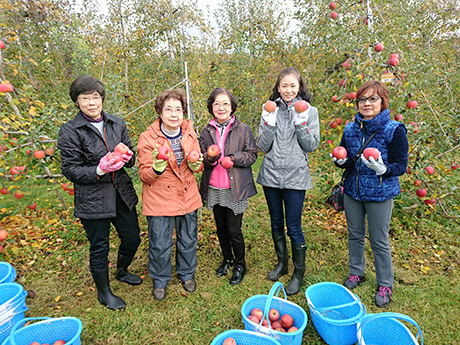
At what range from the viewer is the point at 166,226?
245 cm

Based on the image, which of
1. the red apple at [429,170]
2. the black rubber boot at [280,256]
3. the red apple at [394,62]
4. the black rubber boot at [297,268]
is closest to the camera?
the black rubber boot at [297,268]

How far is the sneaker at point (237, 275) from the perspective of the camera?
2.75 m

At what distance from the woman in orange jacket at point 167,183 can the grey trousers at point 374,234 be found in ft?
4.84

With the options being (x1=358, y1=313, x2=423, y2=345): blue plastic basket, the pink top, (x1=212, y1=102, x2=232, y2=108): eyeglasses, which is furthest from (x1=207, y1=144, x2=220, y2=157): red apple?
(x1=358, y1=313, x2=423, y2=345): blue plastic basket

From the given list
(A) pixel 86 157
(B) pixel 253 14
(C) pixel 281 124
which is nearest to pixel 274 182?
(C) pixel 281 124

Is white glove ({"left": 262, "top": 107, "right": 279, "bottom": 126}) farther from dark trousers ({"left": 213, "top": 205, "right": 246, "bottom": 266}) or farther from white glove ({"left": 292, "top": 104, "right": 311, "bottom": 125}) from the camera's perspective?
dark trousers ({"left": 213, "top": 205, "right": 246, "bottom": 266})

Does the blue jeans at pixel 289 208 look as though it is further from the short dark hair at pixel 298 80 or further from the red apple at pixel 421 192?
the red apple at pixel 421 192

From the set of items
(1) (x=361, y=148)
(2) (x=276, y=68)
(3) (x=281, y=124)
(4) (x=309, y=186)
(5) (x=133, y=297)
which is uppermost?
(2) (x=276, y=68)

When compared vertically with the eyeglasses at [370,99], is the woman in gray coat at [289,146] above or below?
below

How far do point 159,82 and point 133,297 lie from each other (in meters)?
3.90

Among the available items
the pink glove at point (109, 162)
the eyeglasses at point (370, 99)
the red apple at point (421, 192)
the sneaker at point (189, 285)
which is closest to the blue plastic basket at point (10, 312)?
the pink glove at point (109, 162)

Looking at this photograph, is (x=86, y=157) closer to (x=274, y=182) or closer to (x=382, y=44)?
(x=274, y=182)

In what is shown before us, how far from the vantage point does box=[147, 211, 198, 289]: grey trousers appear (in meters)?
2.43

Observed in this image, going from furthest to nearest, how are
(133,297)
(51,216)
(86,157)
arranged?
(51,216) → (133,297) → (86,157)
